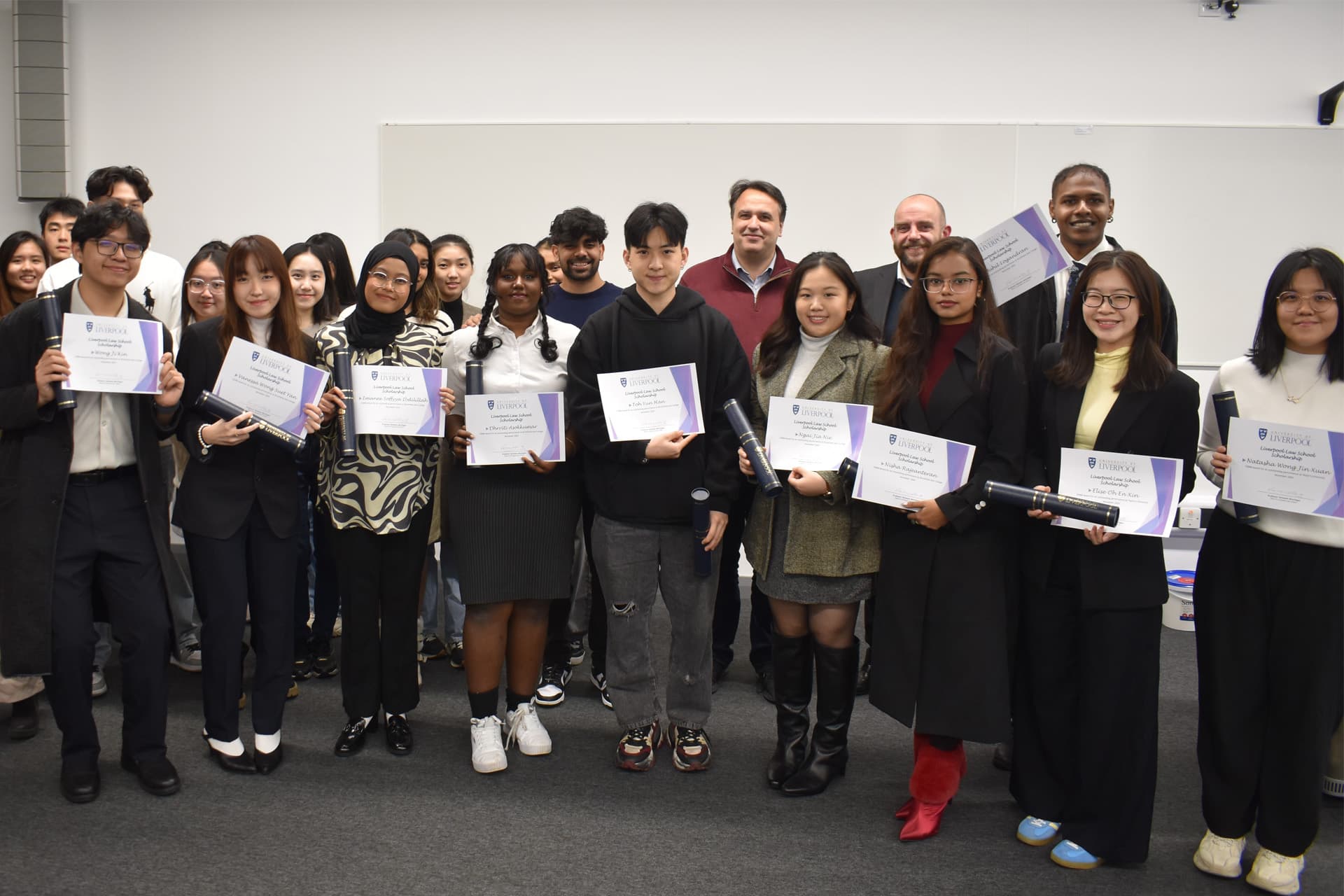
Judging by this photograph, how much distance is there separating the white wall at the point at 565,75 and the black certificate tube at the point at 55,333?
125 inches

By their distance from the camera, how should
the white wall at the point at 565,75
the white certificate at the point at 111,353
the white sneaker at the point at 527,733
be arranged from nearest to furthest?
the white certificate at the point at 111,353, the white sneaker at the point at 527,733, the white wall at the point at 565,75

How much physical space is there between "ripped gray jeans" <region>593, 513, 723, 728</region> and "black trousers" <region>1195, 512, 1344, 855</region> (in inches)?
53.1

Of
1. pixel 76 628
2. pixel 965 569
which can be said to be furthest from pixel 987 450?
pixel 76 628

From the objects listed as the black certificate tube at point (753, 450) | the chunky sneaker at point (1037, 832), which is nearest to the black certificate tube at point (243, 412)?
the black certificate tube at point (753, 450)

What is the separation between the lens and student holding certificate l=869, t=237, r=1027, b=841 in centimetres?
240

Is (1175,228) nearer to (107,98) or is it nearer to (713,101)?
(713,101)

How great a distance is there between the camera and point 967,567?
2.43 metres

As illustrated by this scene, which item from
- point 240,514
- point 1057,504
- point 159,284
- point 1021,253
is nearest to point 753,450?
point 1057,504

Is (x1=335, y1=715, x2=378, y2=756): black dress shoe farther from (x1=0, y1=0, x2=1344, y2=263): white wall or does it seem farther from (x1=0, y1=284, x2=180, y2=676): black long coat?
(x1=0, y1=0, x2=1344, y2=263): white wall

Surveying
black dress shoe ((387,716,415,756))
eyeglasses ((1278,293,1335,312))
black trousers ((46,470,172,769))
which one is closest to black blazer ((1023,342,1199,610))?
eyeglasses ((1278,293,1335,312))

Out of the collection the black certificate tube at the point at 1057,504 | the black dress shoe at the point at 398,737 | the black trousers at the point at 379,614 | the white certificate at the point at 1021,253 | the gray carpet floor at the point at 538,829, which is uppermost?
the white certificate at the point at 1021,253

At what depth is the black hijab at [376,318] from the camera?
9.10 ft

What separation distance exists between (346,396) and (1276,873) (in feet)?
9.11

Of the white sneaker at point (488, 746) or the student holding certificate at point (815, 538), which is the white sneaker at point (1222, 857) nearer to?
the student holding certificate at point (815, 538)
